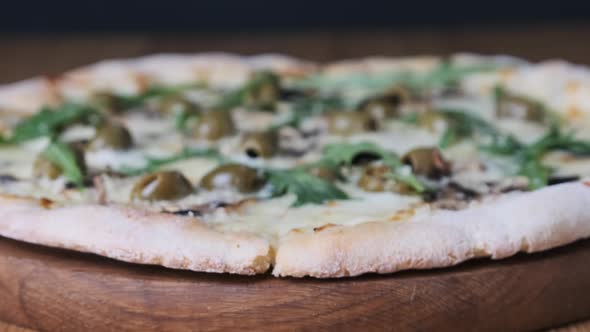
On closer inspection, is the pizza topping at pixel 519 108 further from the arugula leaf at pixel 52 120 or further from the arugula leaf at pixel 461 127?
the arugula leaf at pixel 52 120

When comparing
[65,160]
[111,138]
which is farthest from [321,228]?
[111,138]

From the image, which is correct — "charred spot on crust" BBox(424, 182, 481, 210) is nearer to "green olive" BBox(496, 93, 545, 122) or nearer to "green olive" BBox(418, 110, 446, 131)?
"green olive" BBox(418, 110, 446, 131)

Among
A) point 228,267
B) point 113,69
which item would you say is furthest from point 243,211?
point 113,69

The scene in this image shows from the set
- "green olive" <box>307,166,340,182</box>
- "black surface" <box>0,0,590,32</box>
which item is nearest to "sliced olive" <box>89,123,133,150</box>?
"green olive" <box>307,166,340,182</box>

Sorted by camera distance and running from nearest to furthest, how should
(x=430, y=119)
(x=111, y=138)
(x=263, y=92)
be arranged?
(x=111, y=138), (x=430, y=119), (x=263, y=92)

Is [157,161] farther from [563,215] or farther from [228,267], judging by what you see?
[563,215]

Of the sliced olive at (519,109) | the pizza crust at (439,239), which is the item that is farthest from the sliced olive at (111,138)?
the sliced olive at (519,109)

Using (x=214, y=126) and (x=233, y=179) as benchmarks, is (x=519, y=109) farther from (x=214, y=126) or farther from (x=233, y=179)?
(x=233, y=179)
